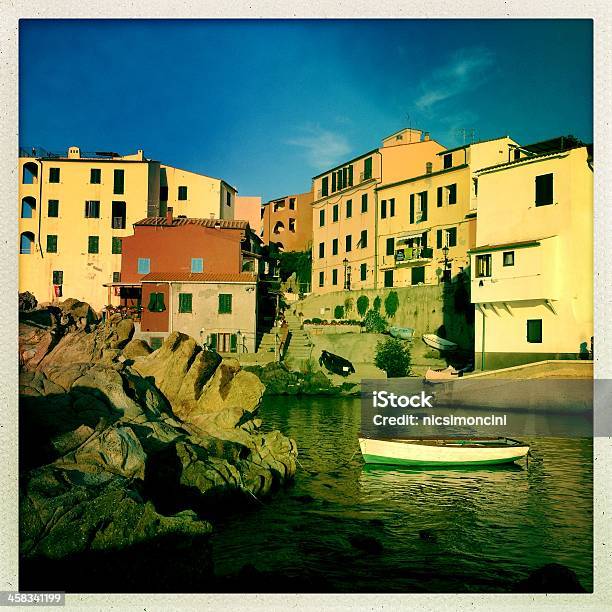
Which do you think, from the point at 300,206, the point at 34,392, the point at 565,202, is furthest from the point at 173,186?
the point at 34,392

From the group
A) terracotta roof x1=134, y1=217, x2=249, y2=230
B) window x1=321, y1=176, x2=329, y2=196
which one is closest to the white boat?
terracotta roof x1=134, y1=217, x2=249, y2=230

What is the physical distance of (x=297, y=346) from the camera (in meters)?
23.7

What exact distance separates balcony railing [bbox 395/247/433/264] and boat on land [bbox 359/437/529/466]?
1566cm

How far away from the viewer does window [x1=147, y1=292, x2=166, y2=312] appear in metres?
22.2

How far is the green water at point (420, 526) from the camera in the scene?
616cm

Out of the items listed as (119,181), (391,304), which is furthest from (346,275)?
(119,181)

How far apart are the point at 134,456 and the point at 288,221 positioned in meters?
32.8

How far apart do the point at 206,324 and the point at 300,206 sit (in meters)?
18.2

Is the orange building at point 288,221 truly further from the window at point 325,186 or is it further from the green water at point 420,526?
the green water at point 420,526

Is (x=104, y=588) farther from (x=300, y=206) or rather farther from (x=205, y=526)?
(x=300, y=206)

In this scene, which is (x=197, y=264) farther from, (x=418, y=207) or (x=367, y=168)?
(x=418, y=207)

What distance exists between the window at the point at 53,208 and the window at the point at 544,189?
1287 cm

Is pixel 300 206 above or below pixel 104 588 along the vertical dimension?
above
